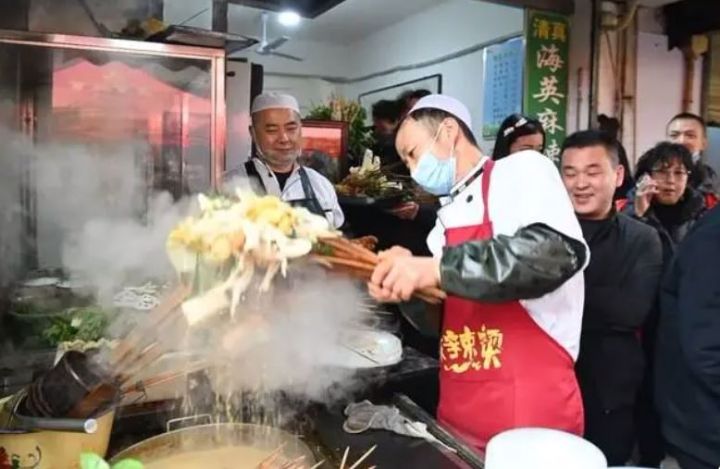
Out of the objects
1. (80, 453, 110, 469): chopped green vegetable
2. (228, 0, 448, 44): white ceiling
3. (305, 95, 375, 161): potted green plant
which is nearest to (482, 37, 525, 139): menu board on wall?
(305, 95, 375, 161): potted green plant

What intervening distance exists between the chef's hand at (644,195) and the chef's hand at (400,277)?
6.48ft

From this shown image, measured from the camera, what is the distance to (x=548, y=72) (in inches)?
205

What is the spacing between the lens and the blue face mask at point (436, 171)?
1.96m

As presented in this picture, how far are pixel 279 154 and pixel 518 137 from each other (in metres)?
1.48

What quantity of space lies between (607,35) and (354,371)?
4.37 metres

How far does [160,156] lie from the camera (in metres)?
3.19

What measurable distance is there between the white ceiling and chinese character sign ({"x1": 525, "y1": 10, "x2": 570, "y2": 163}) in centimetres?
209

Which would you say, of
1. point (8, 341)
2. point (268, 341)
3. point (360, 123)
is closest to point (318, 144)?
point (360, 123)

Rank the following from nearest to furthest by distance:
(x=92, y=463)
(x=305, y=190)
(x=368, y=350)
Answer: (x=92, y=463)
(x=368, y=350)
(x=305, y=190)

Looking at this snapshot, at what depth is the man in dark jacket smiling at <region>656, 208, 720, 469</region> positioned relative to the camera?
177cm

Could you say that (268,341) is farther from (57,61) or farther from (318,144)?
(318,144)

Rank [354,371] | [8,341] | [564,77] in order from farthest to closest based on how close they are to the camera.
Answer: [564,77]
[8,341]
[354,371]

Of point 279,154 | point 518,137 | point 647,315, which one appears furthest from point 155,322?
point 518,137

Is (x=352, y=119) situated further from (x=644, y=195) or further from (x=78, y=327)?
(x=78, y=327)
